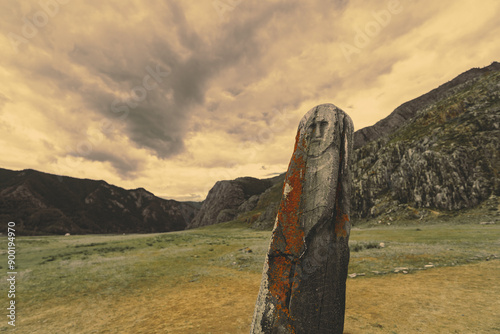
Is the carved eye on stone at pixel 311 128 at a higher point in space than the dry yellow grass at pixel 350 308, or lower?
higher

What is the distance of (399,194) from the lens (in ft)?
208

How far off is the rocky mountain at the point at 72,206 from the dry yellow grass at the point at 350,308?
398 feet

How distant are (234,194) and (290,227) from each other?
588 feet

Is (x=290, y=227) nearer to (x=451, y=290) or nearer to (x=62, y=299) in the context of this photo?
(x=451, y=290)

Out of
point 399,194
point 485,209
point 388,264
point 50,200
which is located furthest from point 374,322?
point 50,200

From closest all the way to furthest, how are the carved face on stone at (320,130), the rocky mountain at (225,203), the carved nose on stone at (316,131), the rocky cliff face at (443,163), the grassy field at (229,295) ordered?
the carved face on stone at (320,130)
the carved nose on stone at (316,131)
the grassy field at (229,295)
the rocky cliff face at (443,163)
the rocky mountain at (225,203)

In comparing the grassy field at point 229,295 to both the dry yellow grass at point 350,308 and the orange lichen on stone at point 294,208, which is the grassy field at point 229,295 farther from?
the orange lichen on stone at point 294,208

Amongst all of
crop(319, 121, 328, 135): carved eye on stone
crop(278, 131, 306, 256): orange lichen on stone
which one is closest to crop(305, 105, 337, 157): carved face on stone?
crop(319, 121, 328, 135): carved eye on stone

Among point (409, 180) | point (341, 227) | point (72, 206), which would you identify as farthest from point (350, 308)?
point (72, 206)

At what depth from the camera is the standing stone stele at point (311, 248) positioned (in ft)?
16.5

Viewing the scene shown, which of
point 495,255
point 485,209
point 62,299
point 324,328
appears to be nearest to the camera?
point 324,328

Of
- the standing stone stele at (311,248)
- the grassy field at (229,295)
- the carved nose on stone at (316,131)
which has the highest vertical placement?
the carved nose on stone at (316,131)

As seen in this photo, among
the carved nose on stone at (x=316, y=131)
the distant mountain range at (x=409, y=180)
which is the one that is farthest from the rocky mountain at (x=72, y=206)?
the carved nose on stone at (x=316, y=131)

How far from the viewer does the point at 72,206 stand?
133 metres
